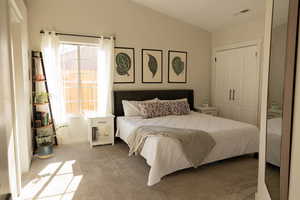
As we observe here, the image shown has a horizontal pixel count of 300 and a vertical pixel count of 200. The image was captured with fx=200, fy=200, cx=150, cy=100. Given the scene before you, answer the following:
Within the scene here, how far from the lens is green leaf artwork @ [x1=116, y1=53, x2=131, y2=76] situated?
4414 millimetres

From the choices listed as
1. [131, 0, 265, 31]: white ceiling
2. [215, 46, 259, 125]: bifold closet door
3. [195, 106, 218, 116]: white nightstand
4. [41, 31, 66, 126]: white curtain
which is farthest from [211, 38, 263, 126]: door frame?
[41, 31, 66, 126]: white curtain

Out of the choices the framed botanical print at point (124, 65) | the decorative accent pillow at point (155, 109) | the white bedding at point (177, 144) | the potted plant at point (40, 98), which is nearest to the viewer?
the white bedding at point (177, 144)

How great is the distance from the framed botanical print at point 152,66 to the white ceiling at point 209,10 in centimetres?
97

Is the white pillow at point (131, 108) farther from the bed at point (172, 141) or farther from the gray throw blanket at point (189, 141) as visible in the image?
the gray throw blanket at point (189, 141)

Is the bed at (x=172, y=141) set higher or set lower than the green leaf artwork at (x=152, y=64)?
lower

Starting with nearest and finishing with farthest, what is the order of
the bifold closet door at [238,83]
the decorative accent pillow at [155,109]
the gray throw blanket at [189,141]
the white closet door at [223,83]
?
the gray throw blanket at [189,141] → the decorative accent pillow at [155,109] → the bifold closet door at [238,83] → the white closet door at [223,83]

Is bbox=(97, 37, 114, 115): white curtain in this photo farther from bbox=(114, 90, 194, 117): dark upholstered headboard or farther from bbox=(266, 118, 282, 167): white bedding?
bbox=(266, 118, 282, 167): white bedding

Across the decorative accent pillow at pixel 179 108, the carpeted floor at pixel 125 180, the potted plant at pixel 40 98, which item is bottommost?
the carpeted floor at pixel 125 180

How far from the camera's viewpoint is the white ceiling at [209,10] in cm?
375

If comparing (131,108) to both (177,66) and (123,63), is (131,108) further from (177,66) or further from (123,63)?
(177,66)

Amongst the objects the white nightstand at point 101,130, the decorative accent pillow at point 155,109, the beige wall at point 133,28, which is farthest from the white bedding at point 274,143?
the beige wall at point 133,28

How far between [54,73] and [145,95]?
193cm

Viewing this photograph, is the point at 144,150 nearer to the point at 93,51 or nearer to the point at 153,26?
the point at 93,51

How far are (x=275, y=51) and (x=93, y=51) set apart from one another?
12.2 ft
